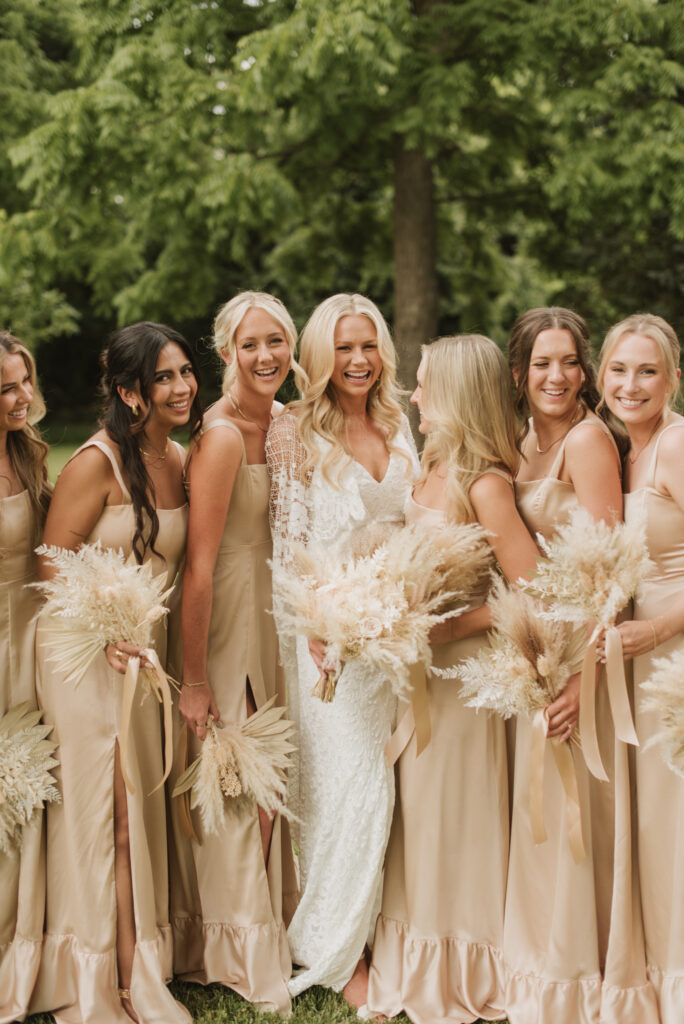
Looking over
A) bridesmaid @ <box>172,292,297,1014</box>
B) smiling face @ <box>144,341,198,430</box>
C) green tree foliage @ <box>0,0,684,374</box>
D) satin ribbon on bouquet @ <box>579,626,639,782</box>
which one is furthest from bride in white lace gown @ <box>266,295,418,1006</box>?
green tree foliage @ <box>0,0,684,374</box>

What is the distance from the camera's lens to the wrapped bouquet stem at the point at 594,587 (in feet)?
10.2

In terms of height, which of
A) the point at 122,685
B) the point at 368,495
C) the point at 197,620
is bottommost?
the point at 122,685

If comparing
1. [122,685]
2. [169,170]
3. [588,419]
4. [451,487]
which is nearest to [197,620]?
[122,685]

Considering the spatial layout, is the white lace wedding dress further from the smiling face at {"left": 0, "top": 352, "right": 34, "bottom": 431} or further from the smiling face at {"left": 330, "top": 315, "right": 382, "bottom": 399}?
the smiling face at {"left": 0, "top": 352, "right": 34, "bottom": 431}

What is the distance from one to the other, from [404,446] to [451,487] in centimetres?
65

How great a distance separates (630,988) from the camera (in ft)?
11.3

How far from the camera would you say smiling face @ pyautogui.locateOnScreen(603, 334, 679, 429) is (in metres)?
3.48

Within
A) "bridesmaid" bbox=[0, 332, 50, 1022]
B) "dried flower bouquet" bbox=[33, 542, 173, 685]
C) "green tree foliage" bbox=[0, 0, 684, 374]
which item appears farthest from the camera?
"green tree foliage" bbox=[0, 0, 684, 374]

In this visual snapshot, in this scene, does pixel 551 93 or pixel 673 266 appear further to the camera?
pixel 673 266

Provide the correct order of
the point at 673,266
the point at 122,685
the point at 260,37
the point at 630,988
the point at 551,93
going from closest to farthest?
the point at 630,988 → the point at 122,685 → the point at 260,37 → the point at 551,93 → the point at 673,266

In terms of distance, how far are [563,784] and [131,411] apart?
204cm

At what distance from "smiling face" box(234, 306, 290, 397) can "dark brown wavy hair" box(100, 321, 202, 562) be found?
0.27 meters

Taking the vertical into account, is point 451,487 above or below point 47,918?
above

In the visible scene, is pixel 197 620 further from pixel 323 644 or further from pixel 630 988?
pixel 630 988
